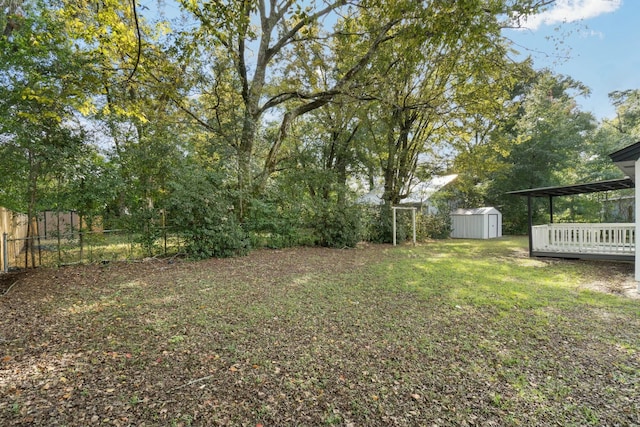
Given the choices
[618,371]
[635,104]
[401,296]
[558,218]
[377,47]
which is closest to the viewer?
[618,371]

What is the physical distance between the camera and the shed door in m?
16.9

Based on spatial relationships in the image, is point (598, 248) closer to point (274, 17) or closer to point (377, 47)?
point (377, 47)

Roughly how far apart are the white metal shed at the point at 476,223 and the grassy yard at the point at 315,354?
11632 mm

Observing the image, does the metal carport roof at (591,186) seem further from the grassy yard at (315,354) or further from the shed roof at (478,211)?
the shed roof at (478,211)

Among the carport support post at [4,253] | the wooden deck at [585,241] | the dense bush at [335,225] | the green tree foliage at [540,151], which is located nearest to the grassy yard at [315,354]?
the carport support post at [4,253]

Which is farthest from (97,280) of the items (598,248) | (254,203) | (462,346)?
(598,248)

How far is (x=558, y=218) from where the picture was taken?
60.3 feet

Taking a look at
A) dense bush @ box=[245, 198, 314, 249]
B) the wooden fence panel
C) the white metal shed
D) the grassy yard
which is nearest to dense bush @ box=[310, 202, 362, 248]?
dense bush @ box=[245, 198, 314, 249]

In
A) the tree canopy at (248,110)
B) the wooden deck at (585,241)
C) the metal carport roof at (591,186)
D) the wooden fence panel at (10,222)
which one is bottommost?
the wooden deck at (585,241)

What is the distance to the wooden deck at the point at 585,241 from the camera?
7715 mm

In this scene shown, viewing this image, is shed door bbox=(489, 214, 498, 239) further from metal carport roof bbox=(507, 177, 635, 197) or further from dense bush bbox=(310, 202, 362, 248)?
dense bush bbox=(310, 202, 362, 248)

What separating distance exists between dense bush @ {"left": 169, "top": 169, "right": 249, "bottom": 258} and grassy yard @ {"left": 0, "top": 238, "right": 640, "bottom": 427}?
2.29 meters

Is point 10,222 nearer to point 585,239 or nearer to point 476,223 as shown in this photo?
point 585,239

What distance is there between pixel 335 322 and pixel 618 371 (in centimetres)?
260
